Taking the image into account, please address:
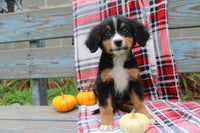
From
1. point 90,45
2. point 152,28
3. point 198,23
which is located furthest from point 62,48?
point 198,23

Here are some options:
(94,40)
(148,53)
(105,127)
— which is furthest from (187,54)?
(105,127)

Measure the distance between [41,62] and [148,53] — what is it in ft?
6.23

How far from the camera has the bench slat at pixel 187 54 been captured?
8.63 feet

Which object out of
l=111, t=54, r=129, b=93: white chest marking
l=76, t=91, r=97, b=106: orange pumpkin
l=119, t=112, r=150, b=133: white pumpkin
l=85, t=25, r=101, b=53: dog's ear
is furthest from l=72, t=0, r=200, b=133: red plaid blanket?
l=85, t=25, r=101, b=53: dog's ear

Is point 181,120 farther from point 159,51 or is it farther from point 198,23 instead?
point 198,23

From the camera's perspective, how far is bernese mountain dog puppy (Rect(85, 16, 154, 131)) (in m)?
1.94

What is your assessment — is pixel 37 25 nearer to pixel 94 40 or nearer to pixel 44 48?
pixel 44 48

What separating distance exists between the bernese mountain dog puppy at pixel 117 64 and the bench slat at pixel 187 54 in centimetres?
93

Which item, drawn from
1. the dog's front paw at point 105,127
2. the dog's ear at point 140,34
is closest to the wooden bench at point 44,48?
the dog's ear at point 140,34

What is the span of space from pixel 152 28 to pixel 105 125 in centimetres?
174

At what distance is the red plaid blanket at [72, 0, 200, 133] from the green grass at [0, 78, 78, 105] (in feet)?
7.03

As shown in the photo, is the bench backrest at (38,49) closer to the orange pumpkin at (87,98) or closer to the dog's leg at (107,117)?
the orange pumpkin at (87,98)

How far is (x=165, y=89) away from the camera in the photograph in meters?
2.72

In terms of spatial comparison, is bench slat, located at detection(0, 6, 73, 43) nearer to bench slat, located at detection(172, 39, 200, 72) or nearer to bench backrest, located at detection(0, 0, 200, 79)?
bench backrest, located at detection(0, 0, 200, 79)
